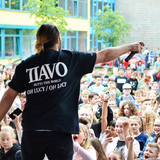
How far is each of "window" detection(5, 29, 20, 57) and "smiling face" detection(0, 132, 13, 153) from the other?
17021mm

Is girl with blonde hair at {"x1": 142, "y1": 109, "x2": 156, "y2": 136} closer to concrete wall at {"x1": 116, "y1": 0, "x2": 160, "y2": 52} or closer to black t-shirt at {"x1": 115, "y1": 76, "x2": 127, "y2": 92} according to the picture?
black t-shirt at {"x1": 115, "y1": 76, "x2": 127, "y2": 92}

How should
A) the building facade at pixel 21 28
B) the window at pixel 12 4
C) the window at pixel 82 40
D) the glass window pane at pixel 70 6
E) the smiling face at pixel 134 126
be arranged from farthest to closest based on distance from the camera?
1. the window at pixel 82 40
2. the glass window pane at pixel 70 6
3. the window at pixel 12 4
4. the building facade at pixel 21 28
5. the smiling face at pixel 134 126

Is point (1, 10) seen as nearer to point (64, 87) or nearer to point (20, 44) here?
point (20, 44)

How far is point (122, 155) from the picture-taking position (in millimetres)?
3656

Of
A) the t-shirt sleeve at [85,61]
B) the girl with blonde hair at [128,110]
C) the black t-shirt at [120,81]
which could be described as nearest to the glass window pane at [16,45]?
the black t-shirt at [120,81]

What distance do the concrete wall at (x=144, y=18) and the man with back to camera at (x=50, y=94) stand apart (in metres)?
30.9

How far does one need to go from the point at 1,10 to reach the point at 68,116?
19.1m

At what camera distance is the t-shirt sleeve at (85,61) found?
211cm

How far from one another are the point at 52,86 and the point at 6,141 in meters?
2.08

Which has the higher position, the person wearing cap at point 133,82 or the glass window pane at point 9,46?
the glass window pane at point 9,46

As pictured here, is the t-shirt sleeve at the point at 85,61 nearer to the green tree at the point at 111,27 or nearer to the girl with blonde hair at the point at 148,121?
the girl with blonde hair at the point at 148,121

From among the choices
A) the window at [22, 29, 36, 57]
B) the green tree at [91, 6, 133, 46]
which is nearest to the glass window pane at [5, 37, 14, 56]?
the window at [22, 29, 36, 57]

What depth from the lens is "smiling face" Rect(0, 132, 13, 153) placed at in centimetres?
376

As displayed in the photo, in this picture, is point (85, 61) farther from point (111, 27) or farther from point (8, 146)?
point (111, 27)
